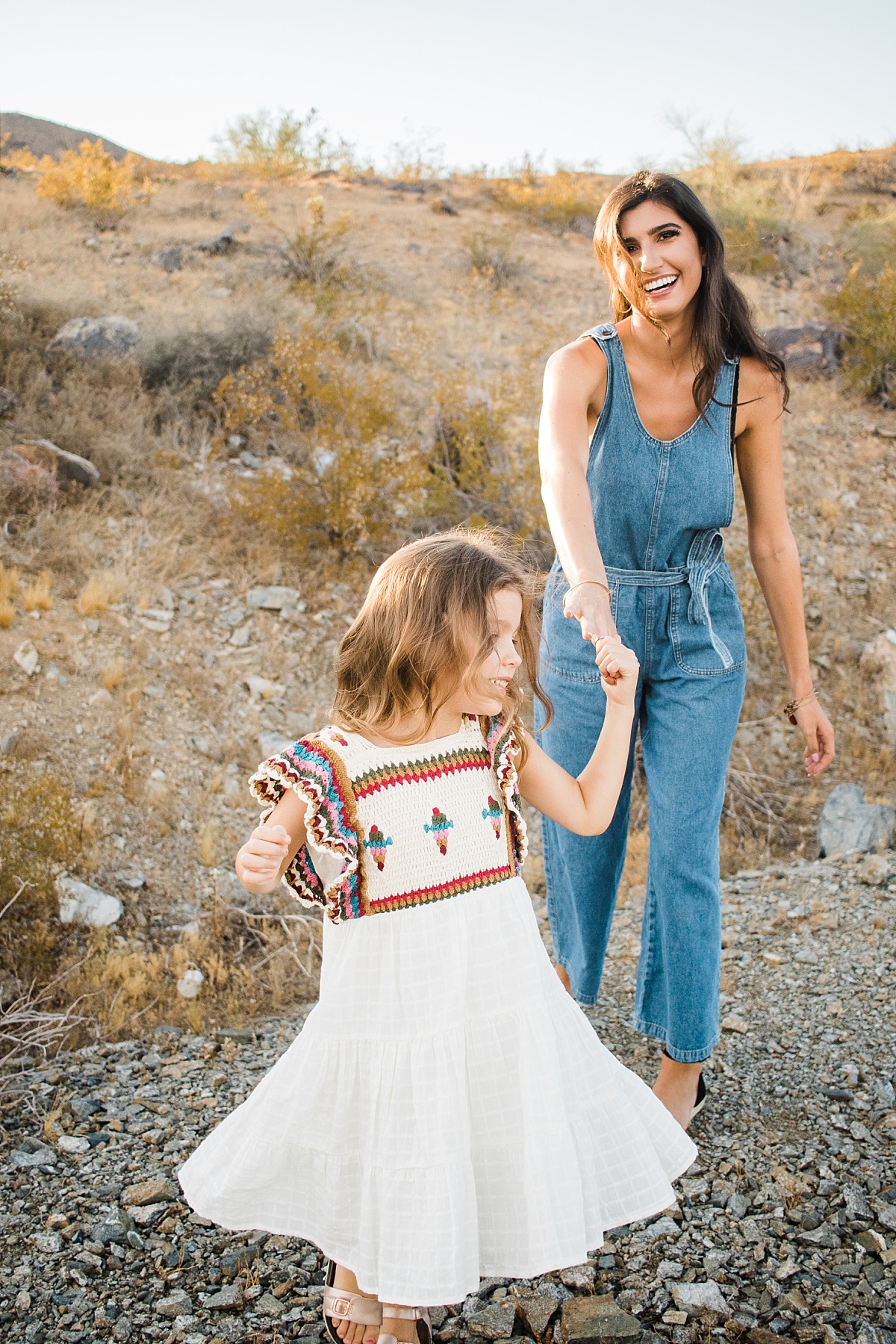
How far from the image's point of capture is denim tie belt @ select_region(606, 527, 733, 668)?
2104 mm

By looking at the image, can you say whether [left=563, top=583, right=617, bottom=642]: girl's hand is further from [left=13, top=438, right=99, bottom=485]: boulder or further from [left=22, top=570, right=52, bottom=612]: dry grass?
[left=13, top=438, right=99, bottom=485]: boulder

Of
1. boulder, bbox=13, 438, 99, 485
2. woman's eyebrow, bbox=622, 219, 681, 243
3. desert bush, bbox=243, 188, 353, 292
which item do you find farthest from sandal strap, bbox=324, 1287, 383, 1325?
desert bush, bbox=243, 188, 353, 292

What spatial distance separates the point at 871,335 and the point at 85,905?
353 inches

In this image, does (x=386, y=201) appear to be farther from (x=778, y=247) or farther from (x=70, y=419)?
(x=70, y=419)

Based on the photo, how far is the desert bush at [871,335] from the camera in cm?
895

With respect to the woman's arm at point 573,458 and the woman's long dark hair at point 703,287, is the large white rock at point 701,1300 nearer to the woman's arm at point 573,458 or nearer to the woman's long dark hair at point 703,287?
the woman's arm at point 573,458

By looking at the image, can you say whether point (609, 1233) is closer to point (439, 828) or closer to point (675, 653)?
point (439, 828)

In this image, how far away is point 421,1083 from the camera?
1.45 m

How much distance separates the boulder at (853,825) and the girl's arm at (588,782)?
309 cm

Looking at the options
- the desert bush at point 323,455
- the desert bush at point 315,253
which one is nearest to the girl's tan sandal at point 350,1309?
the desert bush at point 323,455

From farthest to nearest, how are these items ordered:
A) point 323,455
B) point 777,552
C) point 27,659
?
point 323,455 < point 27,659 < point 777,552

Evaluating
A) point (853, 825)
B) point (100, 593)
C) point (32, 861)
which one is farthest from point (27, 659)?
point (853, 825)

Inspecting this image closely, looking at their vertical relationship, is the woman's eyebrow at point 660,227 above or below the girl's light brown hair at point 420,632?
above

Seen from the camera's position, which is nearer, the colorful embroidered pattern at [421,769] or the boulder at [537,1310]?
the colorful embroidered pattern at [421,769]
